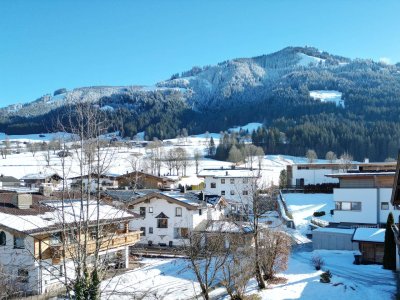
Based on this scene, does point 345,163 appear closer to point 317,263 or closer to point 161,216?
point 161,216

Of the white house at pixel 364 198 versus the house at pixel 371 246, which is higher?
the white house at pixel 364 198

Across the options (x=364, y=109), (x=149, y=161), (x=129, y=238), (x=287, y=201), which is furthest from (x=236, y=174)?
(x=364, y=109)

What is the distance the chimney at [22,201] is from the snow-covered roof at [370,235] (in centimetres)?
2296

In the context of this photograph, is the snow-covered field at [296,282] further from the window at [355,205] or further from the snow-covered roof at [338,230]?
the window at [355,205]

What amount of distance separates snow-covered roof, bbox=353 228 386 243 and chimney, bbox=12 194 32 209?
75.3ft

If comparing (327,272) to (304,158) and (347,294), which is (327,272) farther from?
(304,158)

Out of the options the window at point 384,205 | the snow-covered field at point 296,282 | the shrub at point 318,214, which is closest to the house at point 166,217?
the snow-covered field at point 296,282

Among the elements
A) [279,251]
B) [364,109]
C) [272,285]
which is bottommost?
[272,285]

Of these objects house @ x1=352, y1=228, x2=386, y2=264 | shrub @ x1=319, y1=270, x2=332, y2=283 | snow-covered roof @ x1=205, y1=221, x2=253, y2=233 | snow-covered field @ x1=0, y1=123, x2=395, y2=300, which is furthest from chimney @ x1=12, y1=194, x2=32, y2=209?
house @ x1=352, y1=228, x2=386, y2=264

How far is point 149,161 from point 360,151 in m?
72.5

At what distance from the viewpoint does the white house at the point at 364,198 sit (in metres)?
36.3

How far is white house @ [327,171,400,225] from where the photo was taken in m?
36.3

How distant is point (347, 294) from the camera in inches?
898

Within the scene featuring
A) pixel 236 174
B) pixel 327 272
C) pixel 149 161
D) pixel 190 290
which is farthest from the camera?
pixel 149 161
